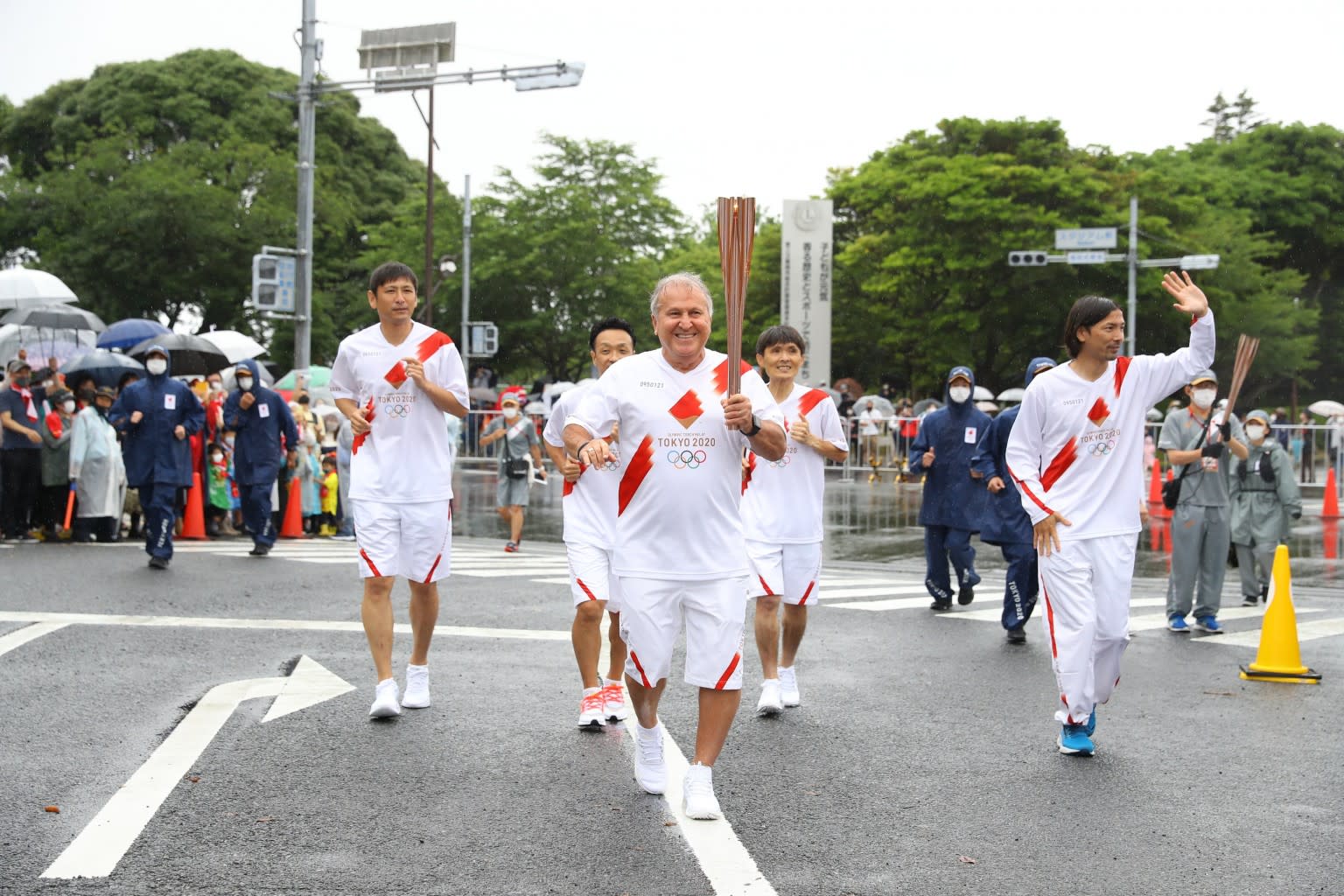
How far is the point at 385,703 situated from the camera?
6.71 m

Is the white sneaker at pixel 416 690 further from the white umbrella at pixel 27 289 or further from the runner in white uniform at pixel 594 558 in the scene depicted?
the white umbrella at pixel 27 289

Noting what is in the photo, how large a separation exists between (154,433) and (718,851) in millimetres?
9747

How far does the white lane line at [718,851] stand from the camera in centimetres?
437

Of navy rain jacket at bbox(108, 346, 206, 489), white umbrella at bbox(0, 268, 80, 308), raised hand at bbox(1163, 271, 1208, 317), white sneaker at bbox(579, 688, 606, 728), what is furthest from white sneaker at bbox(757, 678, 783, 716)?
white umbrella at bbox(0, 268, 80, 308)

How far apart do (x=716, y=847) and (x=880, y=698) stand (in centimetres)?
297

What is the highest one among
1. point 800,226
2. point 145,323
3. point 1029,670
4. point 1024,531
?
point 800,226

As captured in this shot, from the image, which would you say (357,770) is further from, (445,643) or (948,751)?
(445,643)

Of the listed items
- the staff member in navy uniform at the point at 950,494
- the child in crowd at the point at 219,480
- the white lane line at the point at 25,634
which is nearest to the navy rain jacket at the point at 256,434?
the child in crowd at the point at 219,480

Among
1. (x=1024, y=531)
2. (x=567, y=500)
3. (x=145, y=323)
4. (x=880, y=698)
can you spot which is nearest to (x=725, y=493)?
(x=567, y=500)

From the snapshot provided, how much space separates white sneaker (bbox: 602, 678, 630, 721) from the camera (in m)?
Answer: 6.79

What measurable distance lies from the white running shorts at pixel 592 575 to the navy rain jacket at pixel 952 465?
16.9 feet

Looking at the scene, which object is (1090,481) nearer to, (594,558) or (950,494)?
(594,558)

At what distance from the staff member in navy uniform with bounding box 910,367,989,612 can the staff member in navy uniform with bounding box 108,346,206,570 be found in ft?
21.4

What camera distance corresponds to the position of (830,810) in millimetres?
5277
